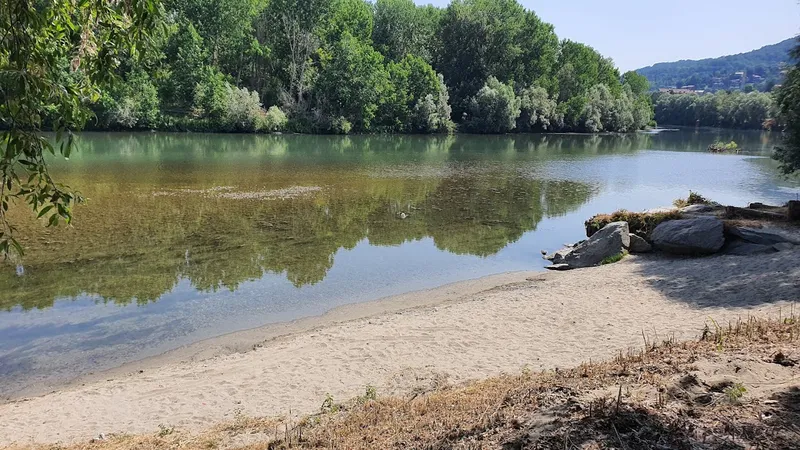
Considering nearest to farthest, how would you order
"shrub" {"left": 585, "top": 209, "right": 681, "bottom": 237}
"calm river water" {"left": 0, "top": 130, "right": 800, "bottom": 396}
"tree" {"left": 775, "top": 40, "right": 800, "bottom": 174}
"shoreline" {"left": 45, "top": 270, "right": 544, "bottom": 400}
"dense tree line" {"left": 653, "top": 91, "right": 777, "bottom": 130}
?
1. "shoreline" {"left": 45, "top": 270, "right": 544, "bottom": 400}
2. "calm river water" {"left": 0, "top": 130, "right": 800, "bottom": 396}
3. "shrub" {"left": 585, "top": 209, "right": 681, "bottom": 237}
4. "tree" {"left": 775, "top": 40, "right": 800, "bottom": 174}
5. "dense tree line" {"left": 653, "top": 91, "right": 777, "bottom": 130}

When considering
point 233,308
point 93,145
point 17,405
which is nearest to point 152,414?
point 17,405

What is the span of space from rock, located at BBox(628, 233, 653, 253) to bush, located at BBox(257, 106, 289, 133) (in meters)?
65.2

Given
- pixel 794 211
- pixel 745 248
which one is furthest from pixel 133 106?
pixel 794 211

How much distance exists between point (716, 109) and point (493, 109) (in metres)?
92.4

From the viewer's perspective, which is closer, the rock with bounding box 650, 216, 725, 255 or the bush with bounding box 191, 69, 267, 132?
the rock with bounding box 650, 216, 725, 255

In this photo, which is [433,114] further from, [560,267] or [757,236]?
[757,236]

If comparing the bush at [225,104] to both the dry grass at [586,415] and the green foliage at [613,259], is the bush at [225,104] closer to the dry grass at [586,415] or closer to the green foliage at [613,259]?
the green foliage at [613,259]

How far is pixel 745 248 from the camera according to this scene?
16641 millimetres

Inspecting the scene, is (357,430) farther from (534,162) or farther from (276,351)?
(534,162)

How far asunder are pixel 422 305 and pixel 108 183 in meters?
24.4

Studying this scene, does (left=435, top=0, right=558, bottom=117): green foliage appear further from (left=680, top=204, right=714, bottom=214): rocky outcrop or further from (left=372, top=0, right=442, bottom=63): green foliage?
(left=680, top=204, right=714, bottom=214): rocky outcrop

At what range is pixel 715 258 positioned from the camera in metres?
16.4

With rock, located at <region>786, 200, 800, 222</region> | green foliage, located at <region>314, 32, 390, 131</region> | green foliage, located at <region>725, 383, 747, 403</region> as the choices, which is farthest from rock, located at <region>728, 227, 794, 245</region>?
green foliage, located at <region>314, 32, 390, 131</region>

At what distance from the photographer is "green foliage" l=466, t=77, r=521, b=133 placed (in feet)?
293
